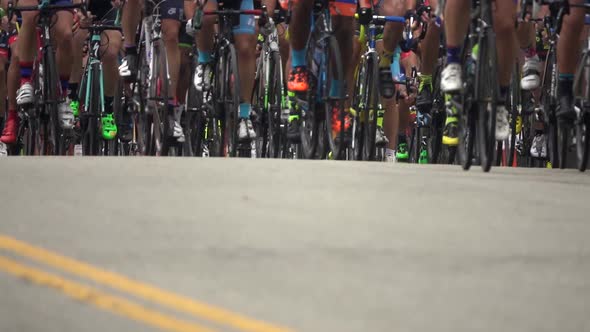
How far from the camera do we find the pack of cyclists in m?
10.4

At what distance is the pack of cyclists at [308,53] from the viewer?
409 inches

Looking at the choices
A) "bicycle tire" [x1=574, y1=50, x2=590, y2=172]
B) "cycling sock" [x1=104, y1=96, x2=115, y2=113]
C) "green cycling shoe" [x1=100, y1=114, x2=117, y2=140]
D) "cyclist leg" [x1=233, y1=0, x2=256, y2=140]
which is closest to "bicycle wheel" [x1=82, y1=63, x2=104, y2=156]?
"green cycling shoe" [x1=100, y1=114, x2=117, y2=140]

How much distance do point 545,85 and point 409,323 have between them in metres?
8.89

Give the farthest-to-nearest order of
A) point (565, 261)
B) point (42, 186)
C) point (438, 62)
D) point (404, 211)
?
1. point (438, 62)
2. point (42, 186)
3. point (404, 211)
4. point (565, 261)

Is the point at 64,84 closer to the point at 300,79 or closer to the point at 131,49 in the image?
the point at 131,49

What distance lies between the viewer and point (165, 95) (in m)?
13.2

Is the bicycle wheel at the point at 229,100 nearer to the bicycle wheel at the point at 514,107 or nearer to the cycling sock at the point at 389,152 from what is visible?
the cycling sock at the point at 389,152

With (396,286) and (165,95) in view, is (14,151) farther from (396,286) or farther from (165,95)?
(396,286)

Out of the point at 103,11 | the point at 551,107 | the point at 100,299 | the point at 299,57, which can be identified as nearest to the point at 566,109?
the point at 551,107

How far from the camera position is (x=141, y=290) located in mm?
4219

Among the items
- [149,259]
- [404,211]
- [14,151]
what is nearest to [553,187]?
[404,211]

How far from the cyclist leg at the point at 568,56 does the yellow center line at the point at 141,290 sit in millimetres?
6767

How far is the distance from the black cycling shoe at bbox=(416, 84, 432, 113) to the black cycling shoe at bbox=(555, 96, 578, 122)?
390 centimetres

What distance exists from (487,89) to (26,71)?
224 inches
